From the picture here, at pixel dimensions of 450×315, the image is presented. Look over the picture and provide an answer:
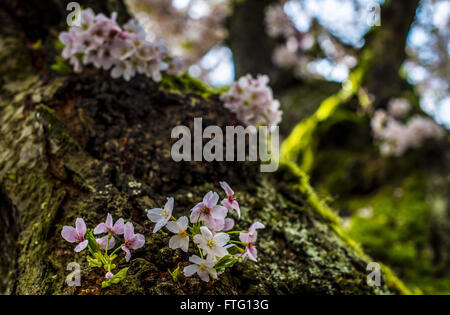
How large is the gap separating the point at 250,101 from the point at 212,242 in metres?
1.08

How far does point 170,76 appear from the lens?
79.2 inches

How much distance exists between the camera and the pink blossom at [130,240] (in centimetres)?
108

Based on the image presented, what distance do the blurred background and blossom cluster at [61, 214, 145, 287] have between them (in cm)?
125

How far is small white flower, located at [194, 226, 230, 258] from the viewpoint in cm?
103

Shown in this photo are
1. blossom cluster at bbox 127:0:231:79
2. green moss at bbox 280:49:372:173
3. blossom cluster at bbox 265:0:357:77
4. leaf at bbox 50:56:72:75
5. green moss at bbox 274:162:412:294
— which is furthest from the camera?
blossom cluster at bbox 127:0:231:79

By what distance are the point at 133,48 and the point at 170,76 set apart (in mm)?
290

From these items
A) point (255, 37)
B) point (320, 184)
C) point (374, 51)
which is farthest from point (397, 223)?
point (255, 37)

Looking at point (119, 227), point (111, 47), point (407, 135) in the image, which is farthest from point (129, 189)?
point (407, 135)

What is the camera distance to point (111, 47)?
177 centimetres

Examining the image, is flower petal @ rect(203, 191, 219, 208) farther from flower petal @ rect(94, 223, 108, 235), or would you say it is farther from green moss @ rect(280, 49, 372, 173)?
green moss @ rect(280, 49, 372, 173)

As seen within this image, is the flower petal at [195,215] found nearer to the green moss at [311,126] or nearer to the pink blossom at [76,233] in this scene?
the pink blossom at [76,233]

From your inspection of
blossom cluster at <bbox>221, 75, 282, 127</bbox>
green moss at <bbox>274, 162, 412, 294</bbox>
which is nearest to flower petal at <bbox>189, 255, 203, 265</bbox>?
green moss at <bbox>274, 162, 412, 294</bbox>

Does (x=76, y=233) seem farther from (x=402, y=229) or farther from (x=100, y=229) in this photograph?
(x=402, y=229)
